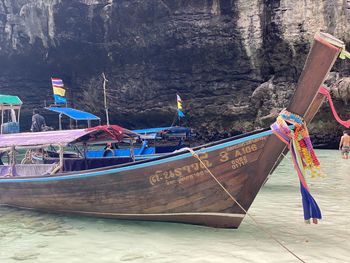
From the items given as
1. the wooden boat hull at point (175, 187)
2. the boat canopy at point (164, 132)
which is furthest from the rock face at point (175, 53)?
the wooden boat hull at point (175, 187)

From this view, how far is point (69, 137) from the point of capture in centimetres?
622

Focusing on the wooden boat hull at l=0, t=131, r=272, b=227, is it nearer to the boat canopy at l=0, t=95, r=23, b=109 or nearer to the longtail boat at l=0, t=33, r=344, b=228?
the longtail boat at l=0, t=33, r=344, b=228

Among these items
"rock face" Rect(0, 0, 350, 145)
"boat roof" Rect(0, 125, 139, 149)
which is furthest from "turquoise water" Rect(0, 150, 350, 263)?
"rock face" Rect(0, 0, 350, 145)

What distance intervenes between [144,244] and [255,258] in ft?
4.43

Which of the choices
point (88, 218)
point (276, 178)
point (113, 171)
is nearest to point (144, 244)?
point (113, 171)

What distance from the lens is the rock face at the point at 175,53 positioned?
17375 mm

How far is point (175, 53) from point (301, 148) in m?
16.5

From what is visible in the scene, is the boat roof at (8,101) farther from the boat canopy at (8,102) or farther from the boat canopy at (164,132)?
the boat canopy at (164,132)

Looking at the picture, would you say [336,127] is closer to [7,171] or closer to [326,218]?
[326,218]

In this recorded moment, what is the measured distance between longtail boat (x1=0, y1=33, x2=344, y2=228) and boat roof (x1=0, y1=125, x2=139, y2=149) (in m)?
0.79

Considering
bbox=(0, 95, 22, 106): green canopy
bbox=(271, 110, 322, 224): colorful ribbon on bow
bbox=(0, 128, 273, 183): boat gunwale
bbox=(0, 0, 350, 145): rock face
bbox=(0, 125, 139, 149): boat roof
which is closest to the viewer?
bbox=(271, 110, 322, 224): colorful ribbon on bow

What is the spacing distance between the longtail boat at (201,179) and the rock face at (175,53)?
12605 mm

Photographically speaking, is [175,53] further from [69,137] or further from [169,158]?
[169,158]

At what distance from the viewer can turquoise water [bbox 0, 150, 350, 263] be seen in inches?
161
